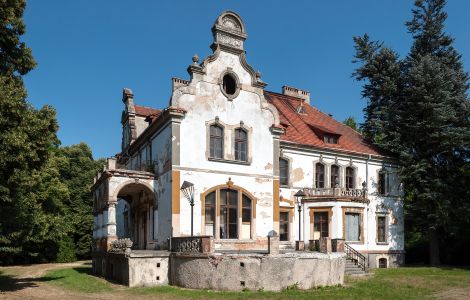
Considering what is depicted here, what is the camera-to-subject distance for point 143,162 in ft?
91.7

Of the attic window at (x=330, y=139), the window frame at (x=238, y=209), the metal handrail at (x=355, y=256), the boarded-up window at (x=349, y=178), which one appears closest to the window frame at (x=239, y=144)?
the window frame at (x=238, y=209)

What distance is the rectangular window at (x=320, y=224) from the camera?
2927cm

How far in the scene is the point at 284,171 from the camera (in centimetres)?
2941

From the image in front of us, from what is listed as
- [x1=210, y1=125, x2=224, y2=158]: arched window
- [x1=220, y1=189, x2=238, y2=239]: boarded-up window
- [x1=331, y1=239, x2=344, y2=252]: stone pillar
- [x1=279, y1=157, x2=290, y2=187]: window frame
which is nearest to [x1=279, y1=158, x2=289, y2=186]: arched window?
[x1=279, y1=157, x2=290, y2=187]: window frame

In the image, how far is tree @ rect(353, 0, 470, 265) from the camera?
30906mm

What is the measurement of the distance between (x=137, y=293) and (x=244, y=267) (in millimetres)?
4158

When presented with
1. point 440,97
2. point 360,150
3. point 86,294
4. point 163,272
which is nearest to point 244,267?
point 163,272

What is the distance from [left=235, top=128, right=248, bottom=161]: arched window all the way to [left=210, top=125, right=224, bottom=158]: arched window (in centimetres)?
87

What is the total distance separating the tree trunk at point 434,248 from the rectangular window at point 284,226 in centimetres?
1072

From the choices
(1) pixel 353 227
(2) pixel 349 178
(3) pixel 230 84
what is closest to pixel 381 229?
(1) pixel 353 227

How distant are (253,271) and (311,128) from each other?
1662 centimetres

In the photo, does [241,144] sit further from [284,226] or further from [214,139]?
[284,226]

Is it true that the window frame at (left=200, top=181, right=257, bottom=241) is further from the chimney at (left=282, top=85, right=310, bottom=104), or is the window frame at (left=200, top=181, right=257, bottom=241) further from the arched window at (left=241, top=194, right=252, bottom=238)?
the chimney at (left=282, top=85, right=310, bottom=104)

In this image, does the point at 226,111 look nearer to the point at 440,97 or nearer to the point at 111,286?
the point at 111,286
